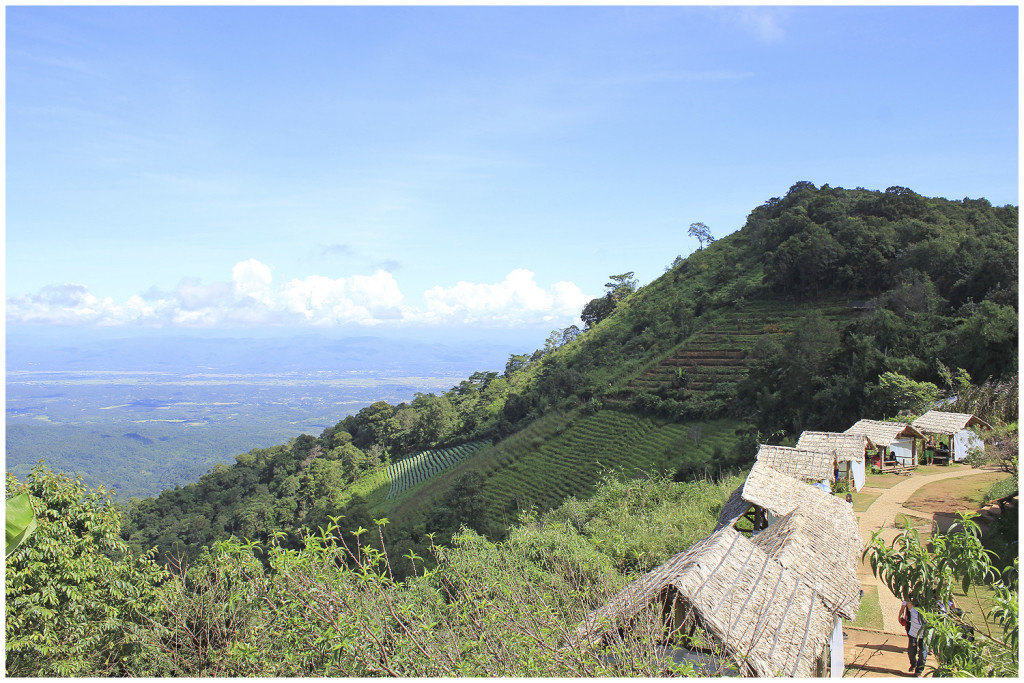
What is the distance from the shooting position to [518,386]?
176 ft

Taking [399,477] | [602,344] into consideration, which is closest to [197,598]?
[399,477]

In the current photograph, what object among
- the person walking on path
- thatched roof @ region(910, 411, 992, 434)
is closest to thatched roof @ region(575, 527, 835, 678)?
the person walking on path

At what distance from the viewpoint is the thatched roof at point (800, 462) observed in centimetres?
1209

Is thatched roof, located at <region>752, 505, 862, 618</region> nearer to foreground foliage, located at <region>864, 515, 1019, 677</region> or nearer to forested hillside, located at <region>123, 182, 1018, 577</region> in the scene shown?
foreground foliage, located at <region>864, 515, 1019, 677</region>

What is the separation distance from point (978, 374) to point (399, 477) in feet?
123

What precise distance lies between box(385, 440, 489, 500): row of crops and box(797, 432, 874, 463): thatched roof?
31.3 metres

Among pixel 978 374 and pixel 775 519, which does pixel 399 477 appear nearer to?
pixel 978 374

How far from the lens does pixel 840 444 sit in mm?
15023

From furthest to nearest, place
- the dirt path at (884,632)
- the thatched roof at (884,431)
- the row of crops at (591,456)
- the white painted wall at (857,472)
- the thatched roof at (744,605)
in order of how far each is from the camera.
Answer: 1. the row of crops at (591,456)
2. the thatched roof at (884,431)
3. the white painted wall at (857,472)
4. the dirt path at (884,632)
5. the thatched roof at (744,605)

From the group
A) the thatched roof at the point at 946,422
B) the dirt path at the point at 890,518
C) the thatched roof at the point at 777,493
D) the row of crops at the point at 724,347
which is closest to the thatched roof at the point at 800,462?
the dirt path at the point at 890,518

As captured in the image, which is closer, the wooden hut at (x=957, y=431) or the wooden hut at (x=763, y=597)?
the wooden hut at (x=763, y=597)

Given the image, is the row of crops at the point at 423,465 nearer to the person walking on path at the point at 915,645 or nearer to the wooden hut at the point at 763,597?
the wooden hut at the point at 763,597

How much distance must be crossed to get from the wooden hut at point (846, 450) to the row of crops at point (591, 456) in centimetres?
1045

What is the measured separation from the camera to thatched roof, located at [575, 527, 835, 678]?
5.39 meters
